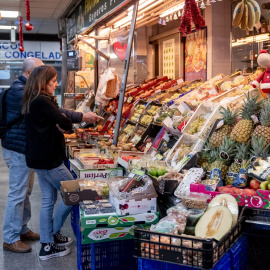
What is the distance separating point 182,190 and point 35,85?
67.5 inches

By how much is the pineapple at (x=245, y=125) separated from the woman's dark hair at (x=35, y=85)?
168 centimetres

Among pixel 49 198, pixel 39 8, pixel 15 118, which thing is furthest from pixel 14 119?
pixel 39 8

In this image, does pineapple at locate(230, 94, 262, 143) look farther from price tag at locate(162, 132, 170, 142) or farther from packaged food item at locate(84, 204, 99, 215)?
packaged food item at locate(84, 204, 99, 215)

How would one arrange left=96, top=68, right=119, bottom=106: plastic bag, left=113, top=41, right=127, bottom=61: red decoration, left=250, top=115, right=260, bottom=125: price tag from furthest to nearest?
left=113, top=41, right=127, bottom=61: red decoration < left=96, top=68, right=119, bottom=106: plastic bag < left=250, top=115, right=260, bottom=125: price tag

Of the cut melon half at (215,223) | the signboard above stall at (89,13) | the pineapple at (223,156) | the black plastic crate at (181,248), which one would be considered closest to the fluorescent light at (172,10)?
the signboard above stall at (89,13)

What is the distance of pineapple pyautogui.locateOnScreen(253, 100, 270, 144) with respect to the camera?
9.50ft

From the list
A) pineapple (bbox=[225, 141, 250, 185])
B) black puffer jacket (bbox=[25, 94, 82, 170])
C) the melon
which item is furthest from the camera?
black puffer jacket (bbox=[25, 94, 82, 170])

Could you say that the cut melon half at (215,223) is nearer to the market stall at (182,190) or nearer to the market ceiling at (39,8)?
the market stall at (182,190)

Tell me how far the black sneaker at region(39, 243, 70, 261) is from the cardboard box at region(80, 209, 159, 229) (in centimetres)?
127

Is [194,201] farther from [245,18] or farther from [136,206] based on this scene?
[245,18]

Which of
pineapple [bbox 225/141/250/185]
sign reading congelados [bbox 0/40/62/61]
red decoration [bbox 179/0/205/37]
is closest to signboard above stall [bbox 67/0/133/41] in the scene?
red decoration [bbox 179/0/205/37]

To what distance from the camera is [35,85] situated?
12.0 feet

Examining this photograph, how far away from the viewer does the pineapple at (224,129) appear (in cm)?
322

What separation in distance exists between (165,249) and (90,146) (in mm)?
3331
